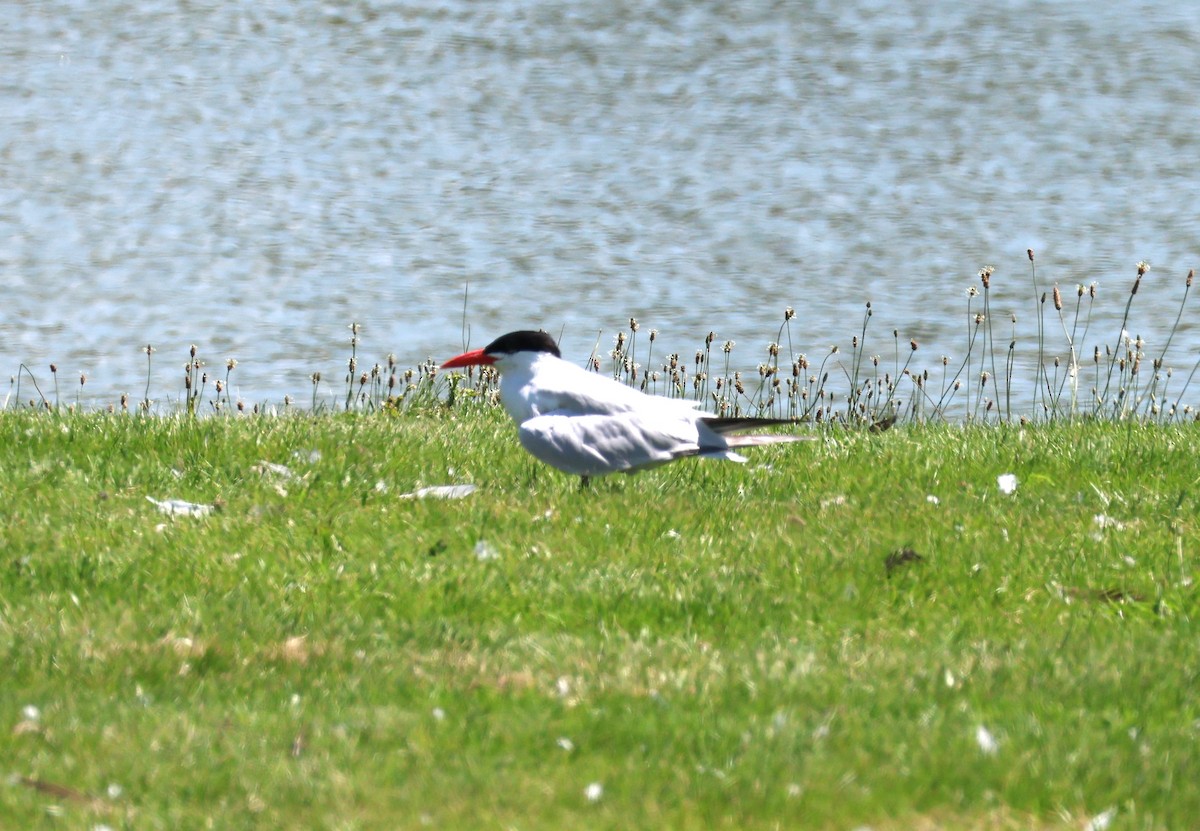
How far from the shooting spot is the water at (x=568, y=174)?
68.5 ft

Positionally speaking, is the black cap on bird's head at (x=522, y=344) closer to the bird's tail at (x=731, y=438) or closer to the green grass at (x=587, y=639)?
the green grass at (x=587, y=639)

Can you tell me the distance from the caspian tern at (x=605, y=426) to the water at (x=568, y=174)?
7.74 m

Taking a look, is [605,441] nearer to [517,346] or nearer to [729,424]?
[729,424]

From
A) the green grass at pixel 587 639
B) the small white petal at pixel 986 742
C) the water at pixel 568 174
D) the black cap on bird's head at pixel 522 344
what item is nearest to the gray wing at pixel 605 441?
the green grass at pixel 587 639

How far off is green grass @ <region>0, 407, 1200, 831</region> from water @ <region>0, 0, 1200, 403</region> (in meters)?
7.91

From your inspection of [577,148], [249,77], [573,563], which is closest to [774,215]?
[577,148]

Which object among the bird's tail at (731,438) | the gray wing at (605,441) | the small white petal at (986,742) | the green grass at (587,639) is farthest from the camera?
the bird's tail at (731,438)

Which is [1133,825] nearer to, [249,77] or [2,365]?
[2,365]

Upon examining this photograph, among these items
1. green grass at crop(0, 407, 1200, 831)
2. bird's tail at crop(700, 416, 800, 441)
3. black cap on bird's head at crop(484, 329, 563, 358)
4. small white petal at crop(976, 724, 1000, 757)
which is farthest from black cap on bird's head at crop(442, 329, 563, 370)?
small white petal at crop(976, 724, 1000, 757)

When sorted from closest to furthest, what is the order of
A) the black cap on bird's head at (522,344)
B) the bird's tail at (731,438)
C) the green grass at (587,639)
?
1. the green grass at (587,639)
2. the bird's tail at (731,438)
3. the black cap on bird's head at (522,344)

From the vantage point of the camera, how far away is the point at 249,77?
124 feet

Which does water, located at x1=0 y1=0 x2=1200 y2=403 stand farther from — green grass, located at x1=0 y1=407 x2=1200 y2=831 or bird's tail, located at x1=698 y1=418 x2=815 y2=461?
bird's tail, located at x1=698 y1=418 x2=815 y2=461

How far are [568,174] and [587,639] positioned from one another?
23.4 metres

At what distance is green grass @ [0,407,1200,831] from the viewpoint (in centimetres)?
546
